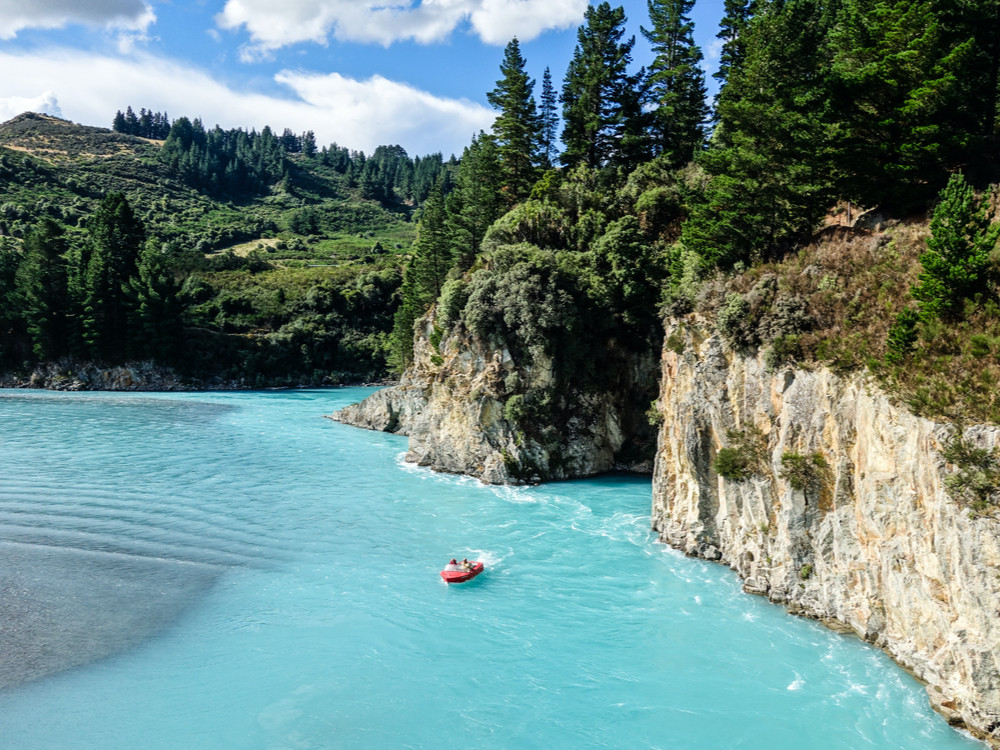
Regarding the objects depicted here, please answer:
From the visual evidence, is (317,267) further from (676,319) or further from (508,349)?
(676,319)

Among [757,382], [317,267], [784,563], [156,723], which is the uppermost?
[317,267]

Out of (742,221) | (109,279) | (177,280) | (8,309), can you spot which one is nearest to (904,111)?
(742,221)

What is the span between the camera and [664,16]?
46.4 m

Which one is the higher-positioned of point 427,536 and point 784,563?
point 784,563

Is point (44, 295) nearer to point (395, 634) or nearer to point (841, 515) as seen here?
point (395, 634)

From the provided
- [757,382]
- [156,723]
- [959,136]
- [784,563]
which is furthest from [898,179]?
[156,723]

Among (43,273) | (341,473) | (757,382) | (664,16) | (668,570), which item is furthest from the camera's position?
(43,273)

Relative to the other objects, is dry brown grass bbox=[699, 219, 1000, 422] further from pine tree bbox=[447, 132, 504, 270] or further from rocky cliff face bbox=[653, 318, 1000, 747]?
pine tree bbox=[447, 132, 504, 270]

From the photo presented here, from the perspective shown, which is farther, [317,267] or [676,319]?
[317,267]

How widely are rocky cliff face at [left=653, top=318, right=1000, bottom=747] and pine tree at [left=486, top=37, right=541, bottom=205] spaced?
1126 inches

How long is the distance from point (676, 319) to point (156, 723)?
2372 centimetres

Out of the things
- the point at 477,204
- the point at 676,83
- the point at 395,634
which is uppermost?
the point at 676,83

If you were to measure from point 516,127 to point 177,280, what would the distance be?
2915 inches

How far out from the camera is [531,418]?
120 feet
